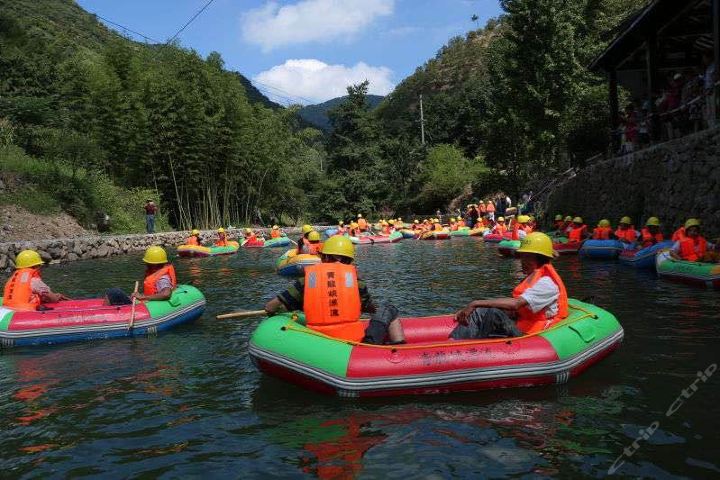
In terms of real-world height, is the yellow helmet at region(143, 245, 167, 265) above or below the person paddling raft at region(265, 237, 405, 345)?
above

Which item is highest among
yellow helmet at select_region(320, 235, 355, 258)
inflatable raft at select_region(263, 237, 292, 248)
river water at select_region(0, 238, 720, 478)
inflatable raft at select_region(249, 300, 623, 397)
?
yellow helmet at select_region(320, 235, 355, 258)

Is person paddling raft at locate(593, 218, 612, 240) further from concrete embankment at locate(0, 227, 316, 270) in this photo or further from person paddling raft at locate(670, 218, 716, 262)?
concrete embankment at locate(0, 227, 316, 270)

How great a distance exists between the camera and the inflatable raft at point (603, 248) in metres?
14.0

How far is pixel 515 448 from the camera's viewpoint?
161 inches

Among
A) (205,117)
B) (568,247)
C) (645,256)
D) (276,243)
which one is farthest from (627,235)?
(205,117)

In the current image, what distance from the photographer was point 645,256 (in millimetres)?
11930

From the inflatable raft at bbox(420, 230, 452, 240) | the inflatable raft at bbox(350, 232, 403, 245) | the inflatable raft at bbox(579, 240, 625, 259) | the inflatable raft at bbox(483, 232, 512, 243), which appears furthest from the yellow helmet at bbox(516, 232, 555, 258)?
the inflatable raft at bbox(420, 230, 452, 240)

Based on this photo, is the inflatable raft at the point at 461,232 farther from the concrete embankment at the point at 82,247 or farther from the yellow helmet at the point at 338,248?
the yellow helmet at the point at 338,248

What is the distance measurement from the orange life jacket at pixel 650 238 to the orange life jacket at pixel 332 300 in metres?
9.22

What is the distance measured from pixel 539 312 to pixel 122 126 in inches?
965

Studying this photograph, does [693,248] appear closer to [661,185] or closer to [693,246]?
[693,246]

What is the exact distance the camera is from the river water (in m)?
3.94

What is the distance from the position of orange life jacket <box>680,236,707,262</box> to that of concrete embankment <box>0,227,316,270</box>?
55.4 feet

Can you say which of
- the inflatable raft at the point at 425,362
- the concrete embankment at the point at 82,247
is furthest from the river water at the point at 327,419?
the concrete embankment at the point at 82,247
